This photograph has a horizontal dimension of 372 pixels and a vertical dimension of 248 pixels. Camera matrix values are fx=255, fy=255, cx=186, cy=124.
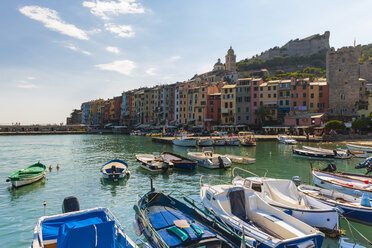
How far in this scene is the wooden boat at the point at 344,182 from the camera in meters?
15.9

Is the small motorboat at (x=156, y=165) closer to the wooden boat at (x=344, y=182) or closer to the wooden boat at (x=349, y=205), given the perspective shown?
the wooden boat at (x=344, y=182)

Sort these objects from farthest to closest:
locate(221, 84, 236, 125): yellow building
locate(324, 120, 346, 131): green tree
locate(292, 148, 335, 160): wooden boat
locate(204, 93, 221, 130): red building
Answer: locate(204, 93, 221, 130): red building
locate(221, 84, 236, 125): yellow building
locate(324, 120, 346, 131): green tree
locate(292, 148, 335, 160): wooden boat

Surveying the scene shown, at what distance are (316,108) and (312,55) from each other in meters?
87.2

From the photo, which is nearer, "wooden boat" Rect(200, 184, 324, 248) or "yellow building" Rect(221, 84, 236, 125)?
"wooden boat" Rect(200, 184, 324, 248)

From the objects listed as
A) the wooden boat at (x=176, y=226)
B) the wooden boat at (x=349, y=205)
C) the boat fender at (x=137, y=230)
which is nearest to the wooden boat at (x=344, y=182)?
the wooden boat at (x=349, y=205)

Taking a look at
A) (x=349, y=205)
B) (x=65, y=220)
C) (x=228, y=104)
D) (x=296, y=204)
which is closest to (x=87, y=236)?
(x=65, y=220)

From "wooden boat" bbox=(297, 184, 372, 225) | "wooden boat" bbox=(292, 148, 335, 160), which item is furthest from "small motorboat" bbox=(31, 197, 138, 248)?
"wooden boat" bbox=(292, 148, 335, 160)

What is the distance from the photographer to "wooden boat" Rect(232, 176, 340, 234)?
36.6 feet

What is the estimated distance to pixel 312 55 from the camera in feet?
478

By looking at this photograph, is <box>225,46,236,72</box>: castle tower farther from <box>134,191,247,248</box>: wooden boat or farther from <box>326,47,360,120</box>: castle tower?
<box>134,191,247,248</box>: wooden boat

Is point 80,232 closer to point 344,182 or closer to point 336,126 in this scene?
point 344,182

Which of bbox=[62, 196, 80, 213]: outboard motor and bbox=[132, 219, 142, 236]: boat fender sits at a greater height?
bbox=[62, 196, 80, 213]: outboard motor

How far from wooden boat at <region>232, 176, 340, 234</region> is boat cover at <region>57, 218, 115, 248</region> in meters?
8.28

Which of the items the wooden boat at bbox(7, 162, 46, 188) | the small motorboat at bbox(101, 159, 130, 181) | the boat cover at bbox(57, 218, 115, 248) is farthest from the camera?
the small motorboat at bbox(101, 159, 130, 181)
